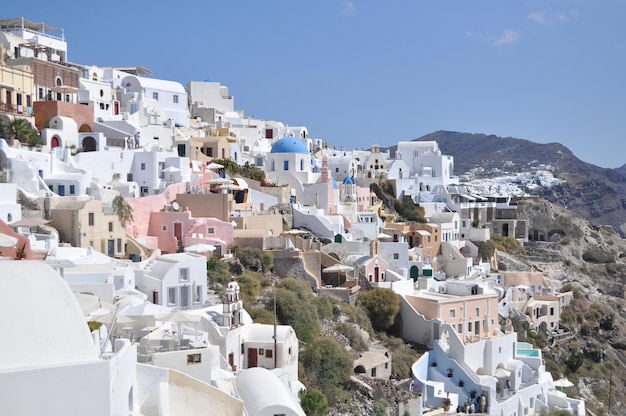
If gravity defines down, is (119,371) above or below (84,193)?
below

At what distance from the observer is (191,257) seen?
925 inches

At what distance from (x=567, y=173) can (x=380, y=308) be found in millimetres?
99746

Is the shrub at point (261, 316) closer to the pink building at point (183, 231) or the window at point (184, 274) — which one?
the window at point (184, 274)

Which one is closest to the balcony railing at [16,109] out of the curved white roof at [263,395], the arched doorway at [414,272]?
the arched doorway at [414,272]

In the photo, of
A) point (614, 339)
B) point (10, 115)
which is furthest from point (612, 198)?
point (10, 115)

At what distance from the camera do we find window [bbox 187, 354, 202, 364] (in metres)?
14.8

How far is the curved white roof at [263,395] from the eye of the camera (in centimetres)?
1560

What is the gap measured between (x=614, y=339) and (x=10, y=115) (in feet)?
117

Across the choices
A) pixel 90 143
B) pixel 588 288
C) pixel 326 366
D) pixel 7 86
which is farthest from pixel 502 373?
pixel 7 86

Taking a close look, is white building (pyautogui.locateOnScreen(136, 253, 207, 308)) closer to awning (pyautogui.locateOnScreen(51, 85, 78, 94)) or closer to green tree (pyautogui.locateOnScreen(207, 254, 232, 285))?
green tree (pyautogui.locateOnScreen(207, 254, 232, 285))

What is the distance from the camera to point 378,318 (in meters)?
29.9

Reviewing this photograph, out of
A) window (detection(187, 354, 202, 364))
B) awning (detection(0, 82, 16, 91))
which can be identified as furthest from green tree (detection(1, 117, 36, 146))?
window (detection(187, 354, 202, 364))

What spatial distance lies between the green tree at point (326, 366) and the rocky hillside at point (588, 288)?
16855 mm

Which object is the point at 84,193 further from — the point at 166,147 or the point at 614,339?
the point at 614,339
